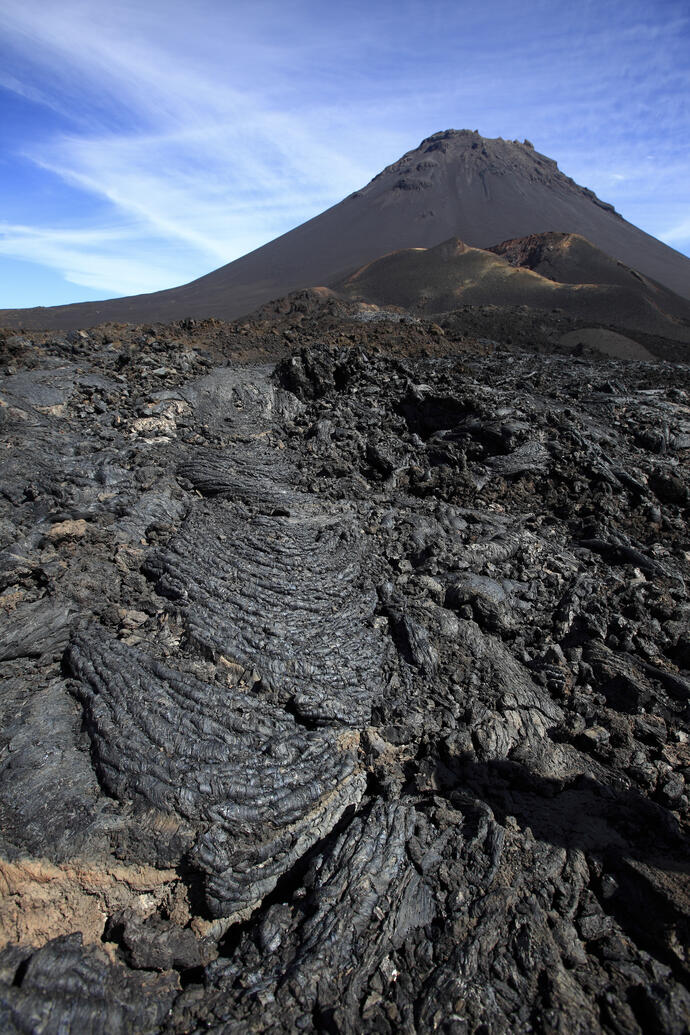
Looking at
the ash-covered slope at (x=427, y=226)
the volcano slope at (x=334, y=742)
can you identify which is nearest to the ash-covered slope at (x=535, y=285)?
the ash-covered slope at (x=427, y=226)

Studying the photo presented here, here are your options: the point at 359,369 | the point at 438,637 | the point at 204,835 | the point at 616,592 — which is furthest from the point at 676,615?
the point at 359,369

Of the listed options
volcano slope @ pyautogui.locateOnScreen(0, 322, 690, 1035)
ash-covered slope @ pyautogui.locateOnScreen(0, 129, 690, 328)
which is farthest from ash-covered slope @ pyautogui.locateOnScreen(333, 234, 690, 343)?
volcano slope @ pyautogui.locateOnScreen(0, 322, 690, 1035)

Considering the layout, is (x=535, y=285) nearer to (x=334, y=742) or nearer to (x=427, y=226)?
(x=334, y=742)

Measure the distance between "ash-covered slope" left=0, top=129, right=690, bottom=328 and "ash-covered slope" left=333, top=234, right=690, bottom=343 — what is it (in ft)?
22.2

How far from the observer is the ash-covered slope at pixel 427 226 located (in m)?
28.9

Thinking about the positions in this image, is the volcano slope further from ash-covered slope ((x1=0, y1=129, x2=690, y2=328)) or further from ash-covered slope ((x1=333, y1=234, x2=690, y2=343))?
ash-covered slope ((x1=0, y1=129, x2=690, y2=328))

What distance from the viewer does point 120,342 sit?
7.82 metres

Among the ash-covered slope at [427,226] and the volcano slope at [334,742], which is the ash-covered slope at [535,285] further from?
the volcano slope at [334,742]

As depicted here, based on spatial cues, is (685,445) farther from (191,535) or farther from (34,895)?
(34,895)

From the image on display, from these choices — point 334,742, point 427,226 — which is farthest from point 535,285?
point 427,226

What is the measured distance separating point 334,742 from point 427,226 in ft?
145

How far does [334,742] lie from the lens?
8.39 feet

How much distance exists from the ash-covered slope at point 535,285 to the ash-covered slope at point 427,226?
266 inches

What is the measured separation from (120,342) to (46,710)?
6.65m
